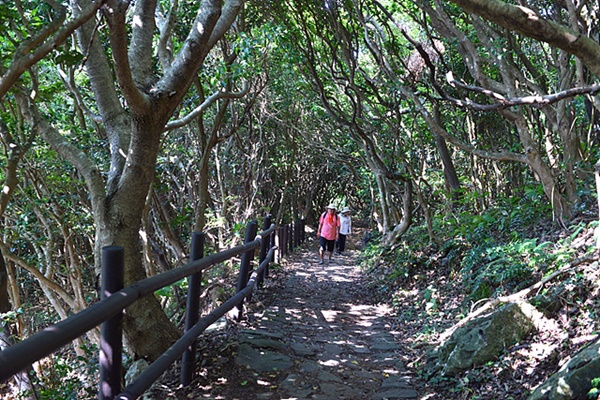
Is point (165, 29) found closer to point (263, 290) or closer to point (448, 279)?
point (263, 290)

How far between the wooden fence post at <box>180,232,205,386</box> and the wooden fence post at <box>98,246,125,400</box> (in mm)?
1072

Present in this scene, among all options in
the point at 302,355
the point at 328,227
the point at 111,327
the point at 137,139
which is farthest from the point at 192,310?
the point at 328,227

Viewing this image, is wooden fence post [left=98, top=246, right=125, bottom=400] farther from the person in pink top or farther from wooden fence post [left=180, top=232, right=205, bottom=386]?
the person in pink top

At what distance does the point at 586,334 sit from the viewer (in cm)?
399

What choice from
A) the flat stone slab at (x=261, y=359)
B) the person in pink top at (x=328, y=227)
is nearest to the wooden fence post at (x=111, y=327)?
the flat stone slab at (x=261, y=359)

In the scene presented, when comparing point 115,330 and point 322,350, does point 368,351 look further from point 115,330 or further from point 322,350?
point 115,330

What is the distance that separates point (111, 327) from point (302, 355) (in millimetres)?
2821

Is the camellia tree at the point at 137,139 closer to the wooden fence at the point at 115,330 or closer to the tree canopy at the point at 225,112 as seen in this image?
the tree canopy at the point at 225,112

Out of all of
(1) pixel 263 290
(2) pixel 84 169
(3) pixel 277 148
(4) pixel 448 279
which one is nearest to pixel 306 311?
(1) pixel 263 290

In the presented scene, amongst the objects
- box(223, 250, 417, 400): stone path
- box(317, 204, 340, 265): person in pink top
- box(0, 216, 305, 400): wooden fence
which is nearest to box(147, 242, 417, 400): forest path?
box(223, 250, 417, 400): stone path

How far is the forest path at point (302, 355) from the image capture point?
4066 mm

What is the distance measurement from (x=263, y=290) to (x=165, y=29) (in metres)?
3.95

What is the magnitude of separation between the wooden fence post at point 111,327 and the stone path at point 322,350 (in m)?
1.48

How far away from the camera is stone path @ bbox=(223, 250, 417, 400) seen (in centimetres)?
432
